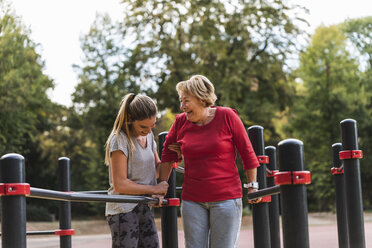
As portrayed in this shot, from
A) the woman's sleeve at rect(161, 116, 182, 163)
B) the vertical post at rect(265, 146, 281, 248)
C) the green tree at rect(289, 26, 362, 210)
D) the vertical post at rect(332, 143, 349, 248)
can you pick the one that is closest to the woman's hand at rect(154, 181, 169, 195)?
the woman's sleeve at rect(161, 116, 182, 163)

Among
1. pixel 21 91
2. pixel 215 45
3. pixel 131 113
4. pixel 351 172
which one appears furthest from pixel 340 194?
pixel 21 91

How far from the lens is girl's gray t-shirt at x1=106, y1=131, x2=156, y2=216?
10.0 ft

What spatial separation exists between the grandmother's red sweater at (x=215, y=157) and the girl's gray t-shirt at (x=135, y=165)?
27 cm

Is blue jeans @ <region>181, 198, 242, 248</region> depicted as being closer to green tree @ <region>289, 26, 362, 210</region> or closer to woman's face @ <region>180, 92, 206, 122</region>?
woman's face @ <region>180, 92, 206, 122</region>

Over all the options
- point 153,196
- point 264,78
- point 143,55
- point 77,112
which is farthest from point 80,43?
point 153,196

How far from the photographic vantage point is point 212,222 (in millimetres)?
2959

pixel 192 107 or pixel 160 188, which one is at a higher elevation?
pixel 192 107

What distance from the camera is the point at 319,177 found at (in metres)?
21.5

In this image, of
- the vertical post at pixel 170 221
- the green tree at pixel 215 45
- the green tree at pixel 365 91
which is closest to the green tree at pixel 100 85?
the green tree at pixel 215 45

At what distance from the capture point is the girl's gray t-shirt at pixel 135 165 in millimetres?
3049

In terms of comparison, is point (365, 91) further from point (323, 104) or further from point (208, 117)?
point (208, 117)

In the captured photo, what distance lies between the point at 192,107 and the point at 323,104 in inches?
802

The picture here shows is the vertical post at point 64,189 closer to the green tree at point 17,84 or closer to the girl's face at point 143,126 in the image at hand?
the girl's face at point 143,126

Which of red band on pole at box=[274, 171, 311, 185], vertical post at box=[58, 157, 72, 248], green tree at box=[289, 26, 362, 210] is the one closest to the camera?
red band on pole at box=[274, 171, 311, 185]
